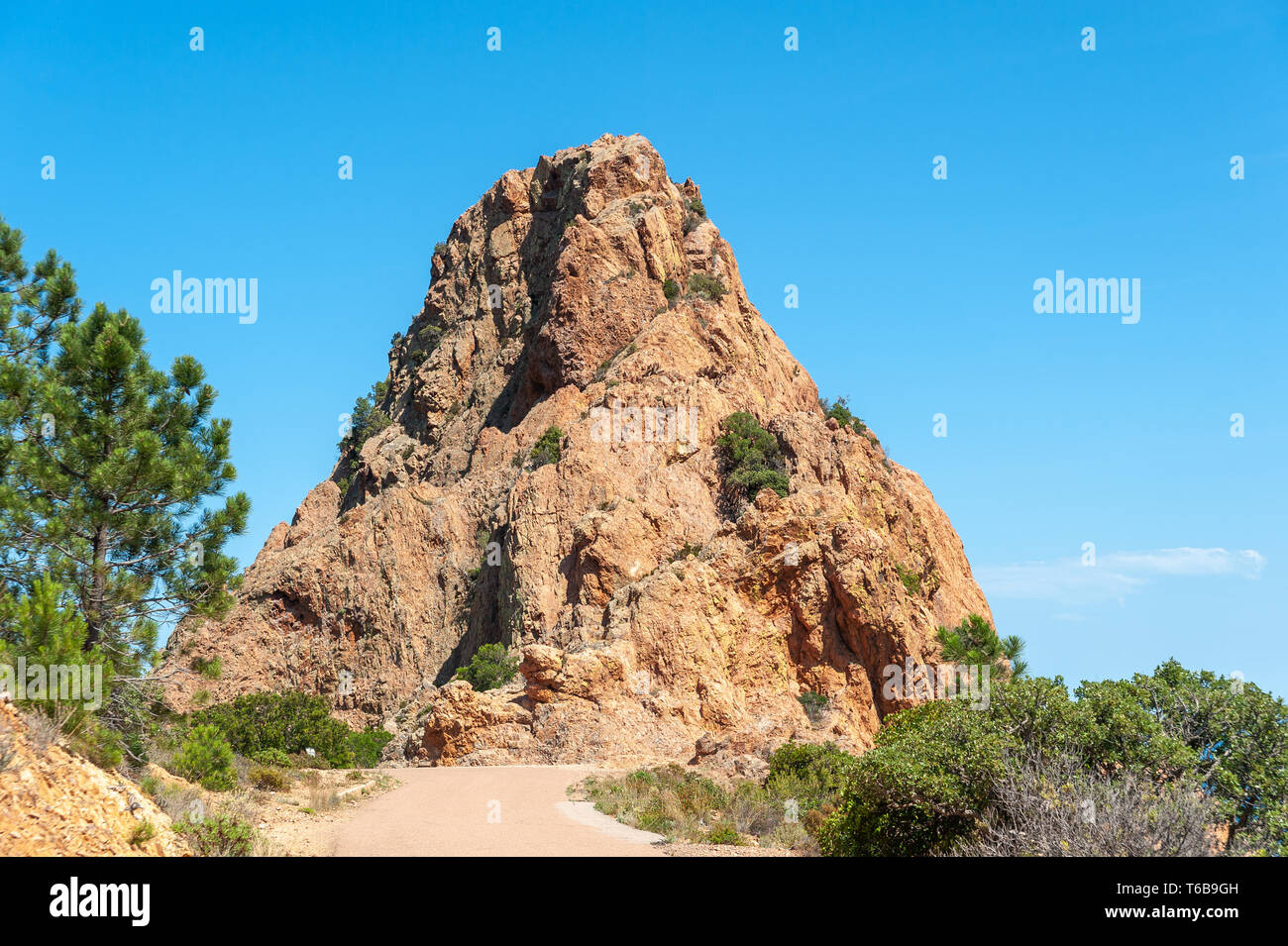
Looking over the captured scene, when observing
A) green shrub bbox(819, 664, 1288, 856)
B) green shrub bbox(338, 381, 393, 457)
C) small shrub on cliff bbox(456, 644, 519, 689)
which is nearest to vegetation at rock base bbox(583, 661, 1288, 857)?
green shrub bbox(819, 664, 1288, 856)

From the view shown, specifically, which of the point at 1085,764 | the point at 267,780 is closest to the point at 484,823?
the point at 267,780

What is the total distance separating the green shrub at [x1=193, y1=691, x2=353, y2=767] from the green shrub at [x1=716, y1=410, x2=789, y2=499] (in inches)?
729

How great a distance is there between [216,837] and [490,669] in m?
25.4

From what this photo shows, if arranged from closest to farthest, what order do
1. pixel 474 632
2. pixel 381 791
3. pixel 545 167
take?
pixel 381 791, pixel 474 632, pixel 545 167

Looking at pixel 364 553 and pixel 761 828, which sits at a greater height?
pixel 364 553

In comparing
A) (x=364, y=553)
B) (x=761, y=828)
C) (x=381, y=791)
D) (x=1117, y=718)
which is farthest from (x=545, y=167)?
(x=1117, y=718)

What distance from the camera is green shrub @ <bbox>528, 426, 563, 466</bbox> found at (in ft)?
144

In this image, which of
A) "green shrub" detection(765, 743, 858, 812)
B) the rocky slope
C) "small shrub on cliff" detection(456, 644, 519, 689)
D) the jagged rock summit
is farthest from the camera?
"small shrub on cliff" detection(456, 644, 519, 689)

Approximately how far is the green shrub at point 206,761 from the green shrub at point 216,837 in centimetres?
447

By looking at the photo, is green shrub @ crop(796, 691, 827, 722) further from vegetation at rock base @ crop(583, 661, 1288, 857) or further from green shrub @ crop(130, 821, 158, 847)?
green shrub @ crop(130, 821, 158, 847)

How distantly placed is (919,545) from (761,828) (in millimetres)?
30290

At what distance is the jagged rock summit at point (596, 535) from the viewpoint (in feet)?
106

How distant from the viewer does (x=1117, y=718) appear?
34.7ft
